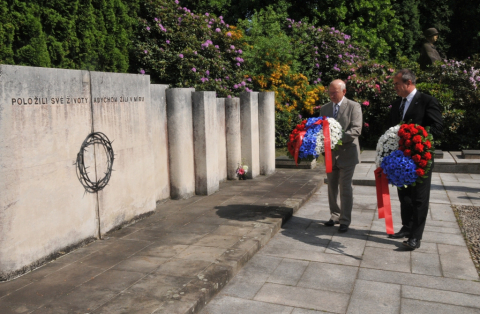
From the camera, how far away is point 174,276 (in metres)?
4.44

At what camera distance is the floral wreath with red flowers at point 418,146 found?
515 cm

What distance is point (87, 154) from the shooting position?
5402 millimetres

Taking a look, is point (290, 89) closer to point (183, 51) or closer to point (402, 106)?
point (183, 51)

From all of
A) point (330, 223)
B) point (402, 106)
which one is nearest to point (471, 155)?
point (330, 223)

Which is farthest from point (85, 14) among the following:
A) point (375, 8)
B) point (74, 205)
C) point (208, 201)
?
point (375, 8)

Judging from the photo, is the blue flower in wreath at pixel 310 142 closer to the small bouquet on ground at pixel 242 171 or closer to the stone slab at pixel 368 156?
the small bouquet on ground at pixel 242 171

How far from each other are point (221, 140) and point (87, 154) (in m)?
4.00

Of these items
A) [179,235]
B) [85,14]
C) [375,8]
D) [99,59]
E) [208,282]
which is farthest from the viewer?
[375,8]

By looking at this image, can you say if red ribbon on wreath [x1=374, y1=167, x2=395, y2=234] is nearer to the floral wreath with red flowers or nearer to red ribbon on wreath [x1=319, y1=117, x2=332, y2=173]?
the floral wreath with red flowers

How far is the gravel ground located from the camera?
5.50m

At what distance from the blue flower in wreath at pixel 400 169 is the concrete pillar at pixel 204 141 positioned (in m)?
3.47

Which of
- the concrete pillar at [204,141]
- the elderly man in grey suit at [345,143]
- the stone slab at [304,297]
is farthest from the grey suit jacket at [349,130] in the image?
the concrete pillar at [204,141]

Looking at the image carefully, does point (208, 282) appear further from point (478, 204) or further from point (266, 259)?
point (478, 204)

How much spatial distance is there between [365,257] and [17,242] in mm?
3729
